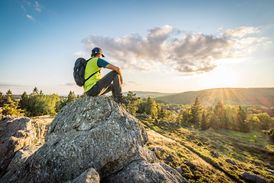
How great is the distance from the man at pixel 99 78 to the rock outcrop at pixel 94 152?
2.09ft

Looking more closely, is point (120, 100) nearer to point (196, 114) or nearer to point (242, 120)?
point (196, 114)

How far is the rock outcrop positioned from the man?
64 centimetres

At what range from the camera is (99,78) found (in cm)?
1283

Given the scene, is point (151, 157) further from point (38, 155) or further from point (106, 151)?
point (38, 155)

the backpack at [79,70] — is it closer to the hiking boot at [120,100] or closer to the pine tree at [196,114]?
the hiking boot at [120,100]

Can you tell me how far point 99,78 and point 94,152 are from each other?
4.39 meters

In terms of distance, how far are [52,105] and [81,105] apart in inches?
4364

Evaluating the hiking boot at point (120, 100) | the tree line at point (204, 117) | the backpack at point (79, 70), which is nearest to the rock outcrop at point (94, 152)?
the hiking boot at point (120, 100)

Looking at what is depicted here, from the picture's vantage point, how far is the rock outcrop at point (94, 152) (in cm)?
1005

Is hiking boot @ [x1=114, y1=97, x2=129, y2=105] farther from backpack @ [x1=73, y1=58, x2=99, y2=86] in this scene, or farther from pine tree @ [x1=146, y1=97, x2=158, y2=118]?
pine tree @ [x1=146, y1=97, x2=158, y2=118]

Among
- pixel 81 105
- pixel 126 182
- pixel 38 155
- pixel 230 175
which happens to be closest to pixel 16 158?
pixel 38 155

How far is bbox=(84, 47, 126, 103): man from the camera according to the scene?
12.2 meters

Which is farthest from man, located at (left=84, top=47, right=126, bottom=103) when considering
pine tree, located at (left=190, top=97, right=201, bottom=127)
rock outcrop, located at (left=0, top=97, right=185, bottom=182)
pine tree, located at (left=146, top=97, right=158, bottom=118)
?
pine tree, located at (left=190, top=97, right=201, bottom=127)

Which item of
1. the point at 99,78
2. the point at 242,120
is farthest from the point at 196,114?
the point at 99,78
